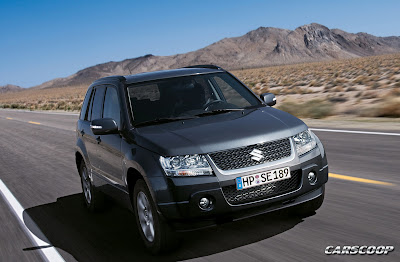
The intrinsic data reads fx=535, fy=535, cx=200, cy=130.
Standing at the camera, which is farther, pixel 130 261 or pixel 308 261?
pixel 130 261

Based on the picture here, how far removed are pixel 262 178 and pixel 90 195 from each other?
10.8 ft

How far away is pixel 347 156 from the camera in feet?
30.2

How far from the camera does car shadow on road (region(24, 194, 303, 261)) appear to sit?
16.8ft

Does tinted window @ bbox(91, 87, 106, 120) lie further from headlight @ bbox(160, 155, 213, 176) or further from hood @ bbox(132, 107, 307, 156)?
headlight @ bbox(160, 155, 213, 176)

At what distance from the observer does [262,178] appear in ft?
15.4

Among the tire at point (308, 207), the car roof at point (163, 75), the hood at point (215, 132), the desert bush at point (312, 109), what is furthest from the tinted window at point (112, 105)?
the desert bush at point (312, 109)

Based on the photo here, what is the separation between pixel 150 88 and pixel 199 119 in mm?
969

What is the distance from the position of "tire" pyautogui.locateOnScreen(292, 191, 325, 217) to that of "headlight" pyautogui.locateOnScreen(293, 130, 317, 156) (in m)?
0.63

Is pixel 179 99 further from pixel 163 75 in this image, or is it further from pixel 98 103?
pixel 98 103

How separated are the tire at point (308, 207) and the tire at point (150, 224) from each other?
1424 millimetres

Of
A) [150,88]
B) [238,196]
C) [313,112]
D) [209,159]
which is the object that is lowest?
[313,112]

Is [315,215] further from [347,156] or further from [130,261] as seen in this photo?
[347,156]

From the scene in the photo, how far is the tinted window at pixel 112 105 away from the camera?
6037mm

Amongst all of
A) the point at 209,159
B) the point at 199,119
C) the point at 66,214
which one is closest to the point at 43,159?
the point at 66,214
